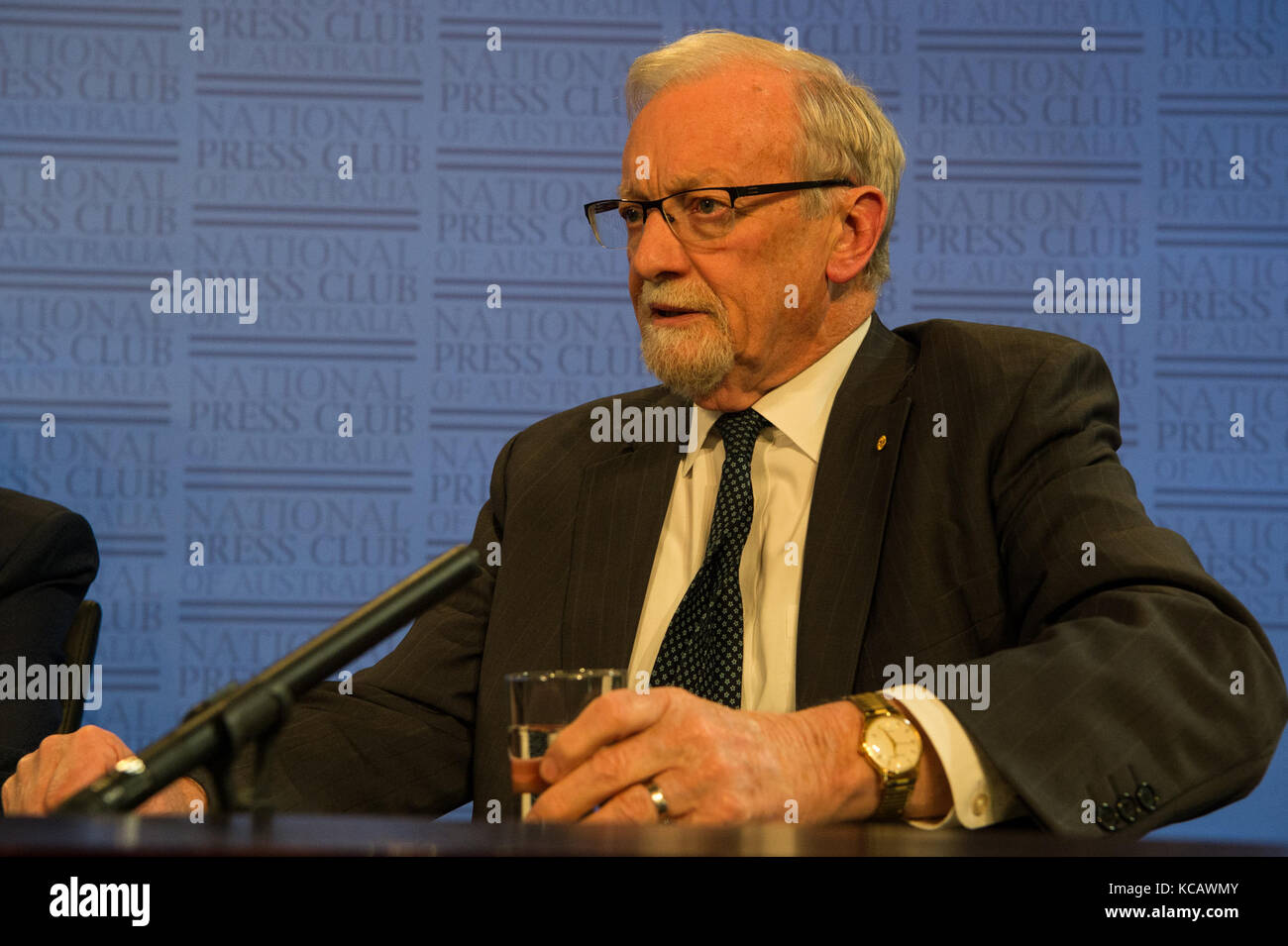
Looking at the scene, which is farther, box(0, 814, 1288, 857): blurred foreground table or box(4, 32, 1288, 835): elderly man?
box(4, 32, 1288, 835): elderly man

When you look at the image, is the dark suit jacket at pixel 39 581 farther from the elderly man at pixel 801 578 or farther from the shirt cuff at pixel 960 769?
the shirt cuff at pixel 960 769

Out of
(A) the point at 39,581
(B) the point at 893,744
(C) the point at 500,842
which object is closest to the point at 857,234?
(B) the point at 893,744

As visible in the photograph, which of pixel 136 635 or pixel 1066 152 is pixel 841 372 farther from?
pixel 136 635

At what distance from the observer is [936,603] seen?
1456mm

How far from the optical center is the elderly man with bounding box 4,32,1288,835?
1.11 meters

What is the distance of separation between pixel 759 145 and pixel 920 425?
1.56 feet

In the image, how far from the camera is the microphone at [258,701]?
2.32ft

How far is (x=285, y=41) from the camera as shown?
3002mm

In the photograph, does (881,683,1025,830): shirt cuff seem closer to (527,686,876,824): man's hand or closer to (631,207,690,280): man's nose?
(527,686,876,824): man's hand

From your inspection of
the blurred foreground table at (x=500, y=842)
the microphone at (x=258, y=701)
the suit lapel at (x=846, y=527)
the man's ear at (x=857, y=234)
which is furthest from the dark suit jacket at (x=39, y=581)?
the blurred foreground table at (x=500, y=842)

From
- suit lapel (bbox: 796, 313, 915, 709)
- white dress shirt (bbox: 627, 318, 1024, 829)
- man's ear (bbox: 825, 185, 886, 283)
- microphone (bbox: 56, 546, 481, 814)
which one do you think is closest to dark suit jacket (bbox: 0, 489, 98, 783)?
white dress shirt (bbox: 627, 318, 1024, 829)

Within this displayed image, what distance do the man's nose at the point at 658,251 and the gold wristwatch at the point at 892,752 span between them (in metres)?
0.82

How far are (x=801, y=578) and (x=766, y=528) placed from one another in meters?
0.12
